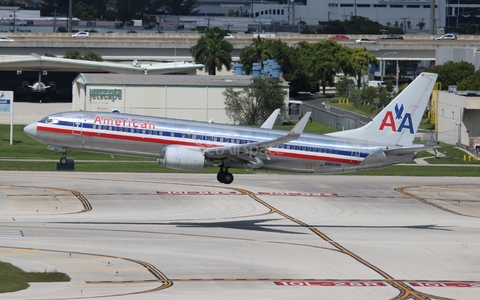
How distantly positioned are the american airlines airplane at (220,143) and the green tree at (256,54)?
121 meters

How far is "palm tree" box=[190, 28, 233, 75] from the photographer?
185500mm

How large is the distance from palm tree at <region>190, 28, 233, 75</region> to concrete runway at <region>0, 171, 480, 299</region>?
90.4 meters

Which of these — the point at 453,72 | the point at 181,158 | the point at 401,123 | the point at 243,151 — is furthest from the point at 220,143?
the point at 453,72

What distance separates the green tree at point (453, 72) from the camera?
160875 mm

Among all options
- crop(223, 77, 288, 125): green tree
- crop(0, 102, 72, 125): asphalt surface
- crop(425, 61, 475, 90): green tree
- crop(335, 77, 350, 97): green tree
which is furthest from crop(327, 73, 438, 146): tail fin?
crop(335, 77, 350, 97): green tree

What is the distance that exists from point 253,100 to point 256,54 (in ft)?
134

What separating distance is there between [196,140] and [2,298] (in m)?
20.6

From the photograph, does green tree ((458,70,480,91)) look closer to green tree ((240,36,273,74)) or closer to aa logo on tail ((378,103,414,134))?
green tree ((240,36,273,74))

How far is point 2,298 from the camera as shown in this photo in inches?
1875

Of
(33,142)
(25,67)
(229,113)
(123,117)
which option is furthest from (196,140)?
(25,67)

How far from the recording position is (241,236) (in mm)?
66688

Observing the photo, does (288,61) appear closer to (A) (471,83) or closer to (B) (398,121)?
(A) (471,83)

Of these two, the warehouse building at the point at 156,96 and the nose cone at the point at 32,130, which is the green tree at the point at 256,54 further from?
the nose cone at the point at 32,130

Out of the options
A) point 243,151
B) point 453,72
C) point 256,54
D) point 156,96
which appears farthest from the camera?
point 256,54
